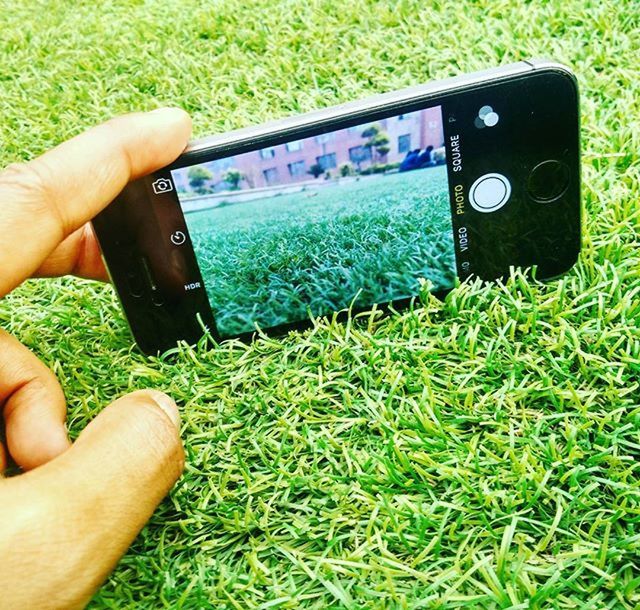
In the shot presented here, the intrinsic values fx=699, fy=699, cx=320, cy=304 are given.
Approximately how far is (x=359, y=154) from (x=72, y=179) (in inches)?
16.8

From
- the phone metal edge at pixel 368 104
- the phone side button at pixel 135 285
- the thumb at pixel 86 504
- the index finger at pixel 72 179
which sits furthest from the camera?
the phone side button at pixel 135 285

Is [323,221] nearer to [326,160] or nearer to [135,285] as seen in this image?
[326,160]

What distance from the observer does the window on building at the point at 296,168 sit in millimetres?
1092

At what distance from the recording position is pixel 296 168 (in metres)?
1.09

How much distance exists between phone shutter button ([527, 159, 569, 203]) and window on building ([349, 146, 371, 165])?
0.27m

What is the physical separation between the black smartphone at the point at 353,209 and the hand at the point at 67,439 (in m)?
0.09

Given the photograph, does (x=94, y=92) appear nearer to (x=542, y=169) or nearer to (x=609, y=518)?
(x=542, y=169)

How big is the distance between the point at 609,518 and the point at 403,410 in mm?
306

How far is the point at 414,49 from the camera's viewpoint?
185 centimetres

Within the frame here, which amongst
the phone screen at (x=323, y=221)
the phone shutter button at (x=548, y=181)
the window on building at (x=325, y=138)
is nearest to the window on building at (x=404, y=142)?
the phone screen at (x=323, y=221)

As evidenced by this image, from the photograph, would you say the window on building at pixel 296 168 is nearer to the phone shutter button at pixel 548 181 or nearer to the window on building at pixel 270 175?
the window on building at pixel 270 175

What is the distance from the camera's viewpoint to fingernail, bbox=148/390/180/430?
1005mm

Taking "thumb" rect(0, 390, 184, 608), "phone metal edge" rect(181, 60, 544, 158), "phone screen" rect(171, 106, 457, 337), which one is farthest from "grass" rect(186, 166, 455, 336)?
"thumb" rect(0, 390, 184, 608)

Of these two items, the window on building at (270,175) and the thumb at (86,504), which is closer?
the thumb at (86,504)
